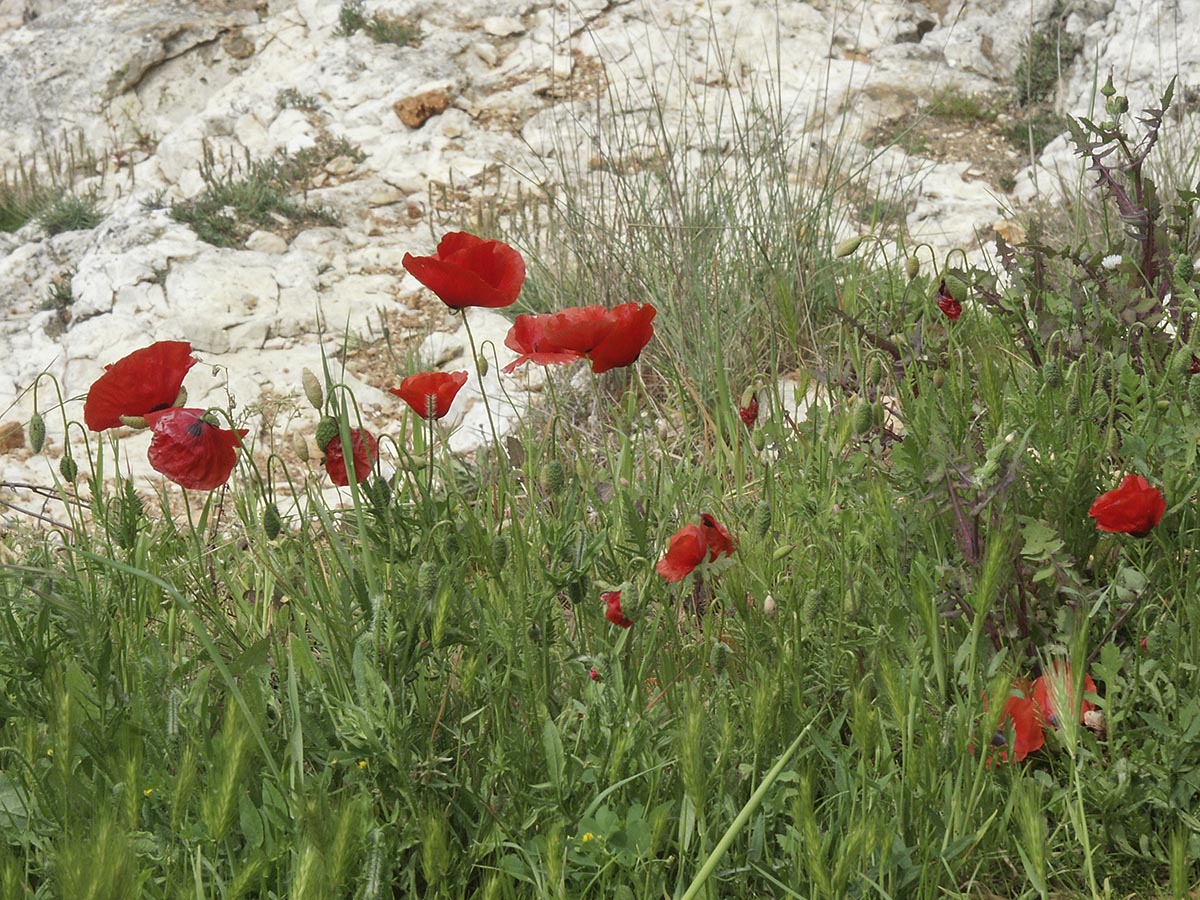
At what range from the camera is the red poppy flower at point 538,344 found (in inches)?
60.2

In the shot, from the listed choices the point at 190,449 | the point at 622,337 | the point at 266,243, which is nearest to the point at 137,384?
the point at 190,449

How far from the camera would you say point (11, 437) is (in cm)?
364

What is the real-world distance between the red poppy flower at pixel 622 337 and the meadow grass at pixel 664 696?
178 mm

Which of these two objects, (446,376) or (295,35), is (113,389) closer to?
(446,376)

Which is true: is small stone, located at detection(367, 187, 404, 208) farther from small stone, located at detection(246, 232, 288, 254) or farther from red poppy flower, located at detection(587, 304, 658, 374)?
red poppy flower, located at detection(587, 304, 658, 374)

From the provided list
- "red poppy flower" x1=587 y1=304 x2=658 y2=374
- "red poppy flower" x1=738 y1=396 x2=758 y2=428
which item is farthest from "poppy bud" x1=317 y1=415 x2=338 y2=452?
"red poppy flower" x1=738 y1=396 x2=758 y2=428

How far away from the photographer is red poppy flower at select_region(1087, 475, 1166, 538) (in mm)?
1368

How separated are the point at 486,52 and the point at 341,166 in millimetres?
1327

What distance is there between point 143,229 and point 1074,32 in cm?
431

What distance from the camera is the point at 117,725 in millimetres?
1271

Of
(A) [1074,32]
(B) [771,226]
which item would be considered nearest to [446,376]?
(B) [771,226]

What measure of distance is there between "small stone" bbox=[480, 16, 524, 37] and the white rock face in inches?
0.4

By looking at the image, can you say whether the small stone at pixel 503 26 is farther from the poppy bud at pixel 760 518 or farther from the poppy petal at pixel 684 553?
the poppy petal at pixel 684 553

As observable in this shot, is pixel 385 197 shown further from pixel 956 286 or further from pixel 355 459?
pixel 355 459
